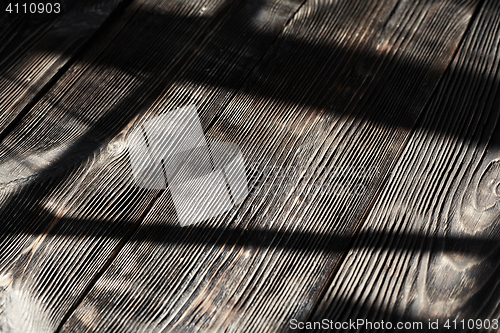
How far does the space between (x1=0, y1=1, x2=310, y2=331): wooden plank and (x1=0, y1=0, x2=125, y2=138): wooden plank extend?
44 millimetres

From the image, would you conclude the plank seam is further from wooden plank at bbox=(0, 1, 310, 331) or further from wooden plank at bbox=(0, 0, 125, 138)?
wooden plank at bbox=(0, 0, 125, 138)

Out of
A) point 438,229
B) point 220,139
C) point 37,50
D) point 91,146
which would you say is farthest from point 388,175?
point 37,50

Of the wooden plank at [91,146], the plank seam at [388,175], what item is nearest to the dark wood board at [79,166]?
the wooden plank at [91,146]

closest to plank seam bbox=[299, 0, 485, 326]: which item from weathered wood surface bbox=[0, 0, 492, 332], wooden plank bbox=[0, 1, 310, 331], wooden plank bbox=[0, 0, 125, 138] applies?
weathered wood surface bbox=[0, 0, 492, 332]

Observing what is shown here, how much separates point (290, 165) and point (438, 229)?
1.33 feet

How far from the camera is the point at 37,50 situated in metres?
1.21

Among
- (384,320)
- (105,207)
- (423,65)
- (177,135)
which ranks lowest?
(384,320)

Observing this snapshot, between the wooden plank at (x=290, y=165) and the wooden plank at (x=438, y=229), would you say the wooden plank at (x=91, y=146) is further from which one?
the wooden plank at (x=438, y=229)

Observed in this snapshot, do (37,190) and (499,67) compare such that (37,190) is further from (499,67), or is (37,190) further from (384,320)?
(499,67)

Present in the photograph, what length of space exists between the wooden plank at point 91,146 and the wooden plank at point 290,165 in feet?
0.13

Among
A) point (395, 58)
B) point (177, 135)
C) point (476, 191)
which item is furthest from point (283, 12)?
point (476, 191)

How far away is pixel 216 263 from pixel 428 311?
510 mm

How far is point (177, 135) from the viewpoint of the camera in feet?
3.51

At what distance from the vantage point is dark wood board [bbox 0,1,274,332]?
915 mm
